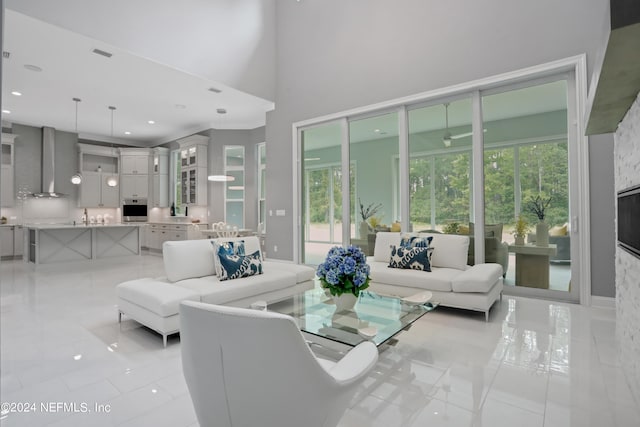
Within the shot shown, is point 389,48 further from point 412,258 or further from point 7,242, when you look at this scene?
point 7,242

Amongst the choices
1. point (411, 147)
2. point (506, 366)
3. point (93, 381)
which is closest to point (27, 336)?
point (93, 381)

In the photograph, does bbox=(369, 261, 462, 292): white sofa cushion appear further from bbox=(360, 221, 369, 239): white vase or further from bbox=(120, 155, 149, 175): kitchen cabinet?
bbox=(120, 155, 149, 175): kitchen cabinet

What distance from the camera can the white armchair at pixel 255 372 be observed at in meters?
1.13

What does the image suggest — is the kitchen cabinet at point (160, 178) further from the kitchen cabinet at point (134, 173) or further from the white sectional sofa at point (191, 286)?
the white sectional sofa at point (191, 286)

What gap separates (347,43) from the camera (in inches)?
222

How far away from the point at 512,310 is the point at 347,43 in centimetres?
465

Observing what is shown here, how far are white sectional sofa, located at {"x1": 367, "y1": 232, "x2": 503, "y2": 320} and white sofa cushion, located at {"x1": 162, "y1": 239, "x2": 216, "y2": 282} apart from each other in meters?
1.86

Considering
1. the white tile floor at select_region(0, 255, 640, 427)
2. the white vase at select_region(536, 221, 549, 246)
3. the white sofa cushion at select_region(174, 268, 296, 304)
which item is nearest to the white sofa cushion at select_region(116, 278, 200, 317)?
the white sofa cushion at select_region(174, 268, 296, 304)

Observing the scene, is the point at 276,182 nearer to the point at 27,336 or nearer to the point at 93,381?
the point at 27,336

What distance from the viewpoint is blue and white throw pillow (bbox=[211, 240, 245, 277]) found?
11.4 ft

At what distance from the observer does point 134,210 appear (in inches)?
377

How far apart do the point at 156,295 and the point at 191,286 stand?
39 cm

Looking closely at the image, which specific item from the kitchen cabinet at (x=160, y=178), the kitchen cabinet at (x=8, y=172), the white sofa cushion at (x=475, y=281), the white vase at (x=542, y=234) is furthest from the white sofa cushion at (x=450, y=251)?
the kitchen cabinet at (x=8, y=172)

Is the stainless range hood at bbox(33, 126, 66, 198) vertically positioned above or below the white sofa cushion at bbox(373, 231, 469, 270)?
above
